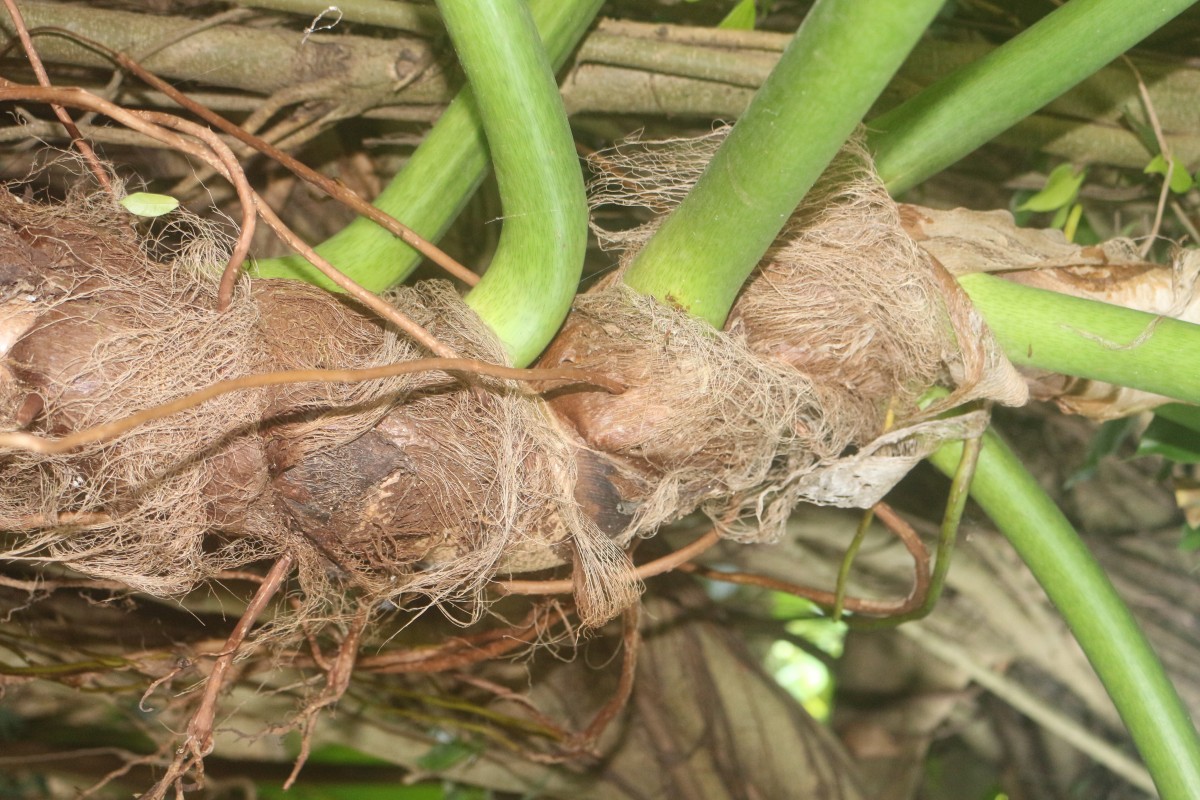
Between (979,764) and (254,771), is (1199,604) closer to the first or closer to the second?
(979,764)

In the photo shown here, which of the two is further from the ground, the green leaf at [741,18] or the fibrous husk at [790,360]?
the green leaf at [741,18]

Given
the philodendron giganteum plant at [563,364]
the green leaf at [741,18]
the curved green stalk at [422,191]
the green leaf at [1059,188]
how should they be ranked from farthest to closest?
the green leaf at [1059,188]
the green leaf at [741,18]
the curved green stalk at [422,191]
the philodendron giganteum plant at [563,364]

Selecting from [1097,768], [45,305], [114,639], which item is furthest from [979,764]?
[45,305]

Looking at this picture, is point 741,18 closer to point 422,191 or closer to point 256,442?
point 422,191

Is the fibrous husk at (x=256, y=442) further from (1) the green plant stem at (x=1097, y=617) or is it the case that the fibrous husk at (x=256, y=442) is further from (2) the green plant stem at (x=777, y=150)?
(1) the green plant stem at (x=1097, y=617)

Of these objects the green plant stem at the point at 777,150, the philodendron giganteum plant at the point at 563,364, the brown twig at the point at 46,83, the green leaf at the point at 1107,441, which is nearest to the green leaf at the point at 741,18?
the philodendron giganteum plant at the point at 563,364

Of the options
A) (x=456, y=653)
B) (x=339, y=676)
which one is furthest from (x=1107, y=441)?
(x=339, y=676)
